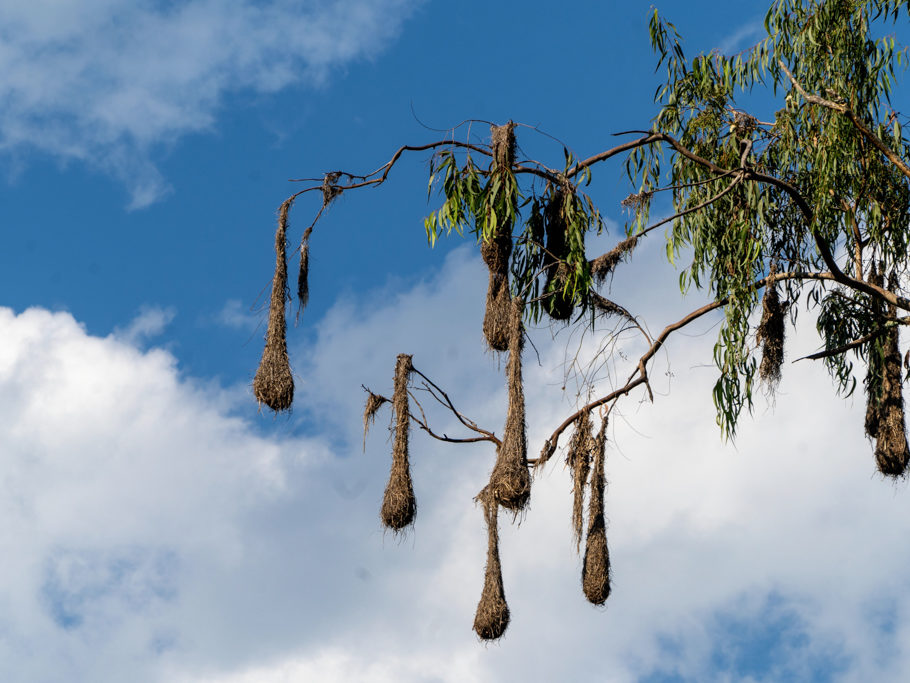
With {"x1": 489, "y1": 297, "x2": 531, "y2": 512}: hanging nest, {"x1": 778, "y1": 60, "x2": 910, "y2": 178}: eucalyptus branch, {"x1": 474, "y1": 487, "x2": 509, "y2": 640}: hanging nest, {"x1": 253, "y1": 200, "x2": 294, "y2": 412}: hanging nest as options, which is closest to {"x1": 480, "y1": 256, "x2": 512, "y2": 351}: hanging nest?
{"x1": 489, "y1": 297, "x2": 531, "y2": 512}: hanging nest

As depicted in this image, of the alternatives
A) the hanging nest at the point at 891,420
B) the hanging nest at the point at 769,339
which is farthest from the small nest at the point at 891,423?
the hanging nest at the point at 769,339

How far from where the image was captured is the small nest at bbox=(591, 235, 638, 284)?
8727 mm

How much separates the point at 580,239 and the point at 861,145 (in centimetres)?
247

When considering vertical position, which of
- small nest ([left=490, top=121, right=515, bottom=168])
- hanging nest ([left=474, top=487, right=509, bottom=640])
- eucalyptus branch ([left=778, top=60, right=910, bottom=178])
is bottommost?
hanging nest ([left=474, top=487, right=509, bottom=640])

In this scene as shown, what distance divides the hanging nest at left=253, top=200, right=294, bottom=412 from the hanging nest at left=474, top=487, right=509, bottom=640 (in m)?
1.56

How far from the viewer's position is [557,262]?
8.52 m

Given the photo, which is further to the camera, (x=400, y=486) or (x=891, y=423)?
(x=891, y=423)

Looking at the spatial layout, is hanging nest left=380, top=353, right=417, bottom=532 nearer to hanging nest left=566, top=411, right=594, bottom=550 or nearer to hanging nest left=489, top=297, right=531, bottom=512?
hanging nest left=489, top=297, right=531, bottom=512

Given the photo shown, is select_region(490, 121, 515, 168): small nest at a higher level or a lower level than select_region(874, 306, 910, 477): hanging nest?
higher

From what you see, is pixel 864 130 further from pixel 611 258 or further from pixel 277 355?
pixel 277 355

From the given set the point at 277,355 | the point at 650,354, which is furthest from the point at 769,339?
the point at 277,355

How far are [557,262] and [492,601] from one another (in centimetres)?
245

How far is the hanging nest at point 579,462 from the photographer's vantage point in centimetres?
785

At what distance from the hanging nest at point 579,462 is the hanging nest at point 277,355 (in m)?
2.23
